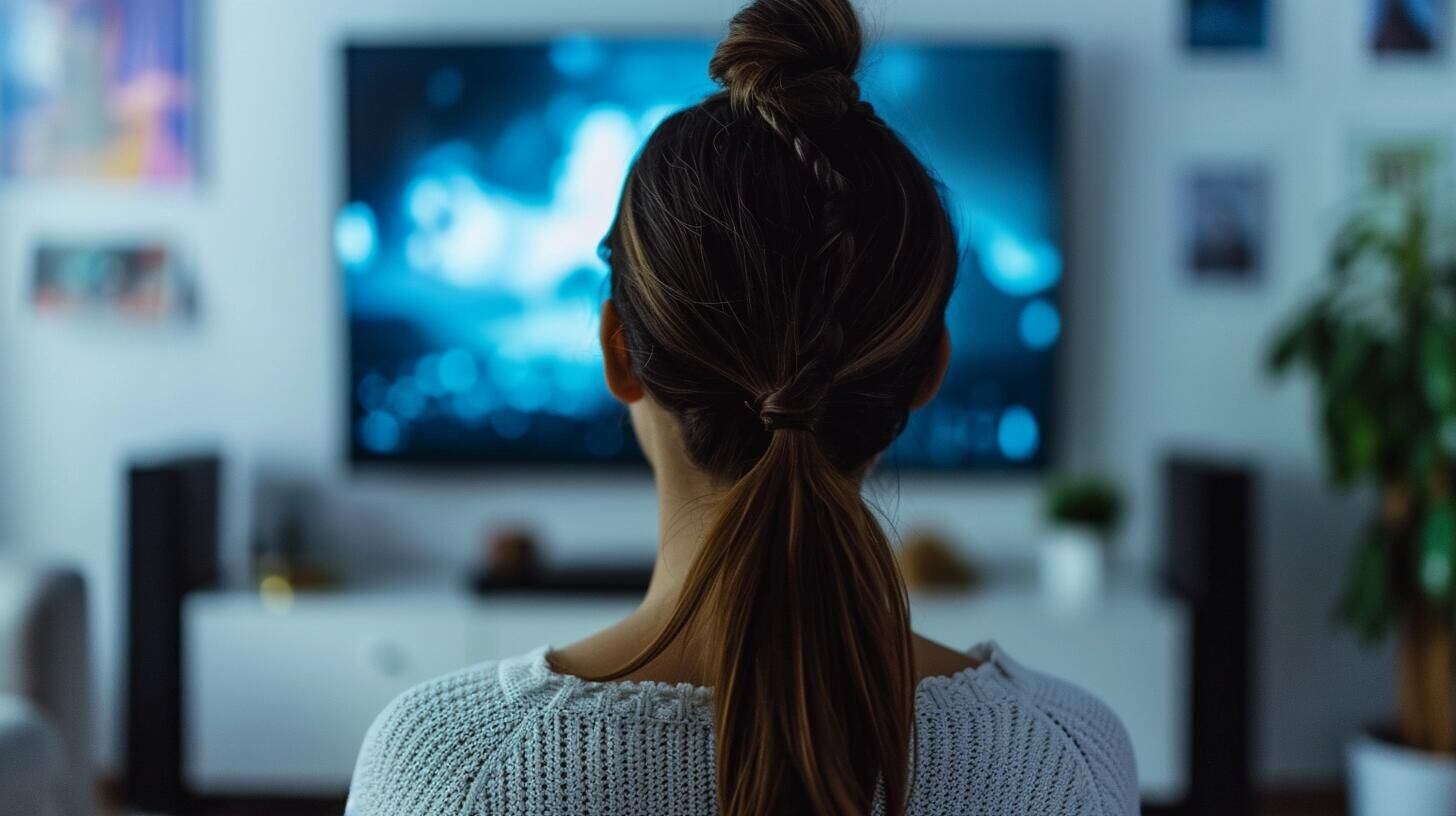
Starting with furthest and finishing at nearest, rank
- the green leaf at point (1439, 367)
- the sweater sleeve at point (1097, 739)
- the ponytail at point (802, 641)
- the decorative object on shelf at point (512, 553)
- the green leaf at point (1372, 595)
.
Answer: the decorative object on shelf at point (512, 553) → the green leaf at point (1372, 595) → the green leaf at point (1439, 367) → the sweater sleeve at point (1097, 739) → the ponytail at point (802, 641)

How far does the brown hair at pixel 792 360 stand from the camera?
26.6 inches

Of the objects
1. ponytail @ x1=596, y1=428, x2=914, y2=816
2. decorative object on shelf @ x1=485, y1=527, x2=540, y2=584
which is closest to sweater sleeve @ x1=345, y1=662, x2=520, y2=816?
ponytail @ x1=596, y1=428, x2=914, y2=816

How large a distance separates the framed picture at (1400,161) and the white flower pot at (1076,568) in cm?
107

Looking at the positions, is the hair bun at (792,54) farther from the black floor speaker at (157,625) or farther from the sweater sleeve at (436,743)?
the black floor speaker at (157,625)

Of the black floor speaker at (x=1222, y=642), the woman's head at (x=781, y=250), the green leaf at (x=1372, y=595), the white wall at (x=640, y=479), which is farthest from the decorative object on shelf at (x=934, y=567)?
the woman's head at (x=781, y=250)

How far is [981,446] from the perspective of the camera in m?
2.79

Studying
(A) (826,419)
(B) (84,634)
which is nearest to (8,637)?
(B) (84,634)

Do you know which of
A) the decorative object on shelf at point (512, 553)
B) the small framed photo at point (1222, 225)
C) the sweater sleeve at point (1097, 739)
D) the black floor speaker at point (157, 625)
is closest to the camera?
the sweater sleeve at point (1097, 739)

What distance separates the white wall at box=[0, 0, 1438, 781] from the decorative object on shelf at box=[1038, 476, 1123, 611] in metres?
0.22

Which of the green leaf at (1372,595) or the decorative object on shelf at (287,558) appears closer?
the green leaf at (1372,595)

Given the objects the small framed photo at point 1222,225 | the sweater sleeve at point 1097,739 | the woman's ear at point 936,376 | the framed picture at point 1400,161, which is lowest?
the sweater sleeve at point 1097,739

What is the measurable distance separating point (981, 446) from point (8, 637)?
197 centimetres

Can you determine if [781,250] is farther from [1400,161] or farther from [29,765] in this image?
[1400,161]

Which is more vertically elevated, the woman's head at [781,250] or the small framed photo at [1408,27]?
A: the small framed photo at [1408,27]
